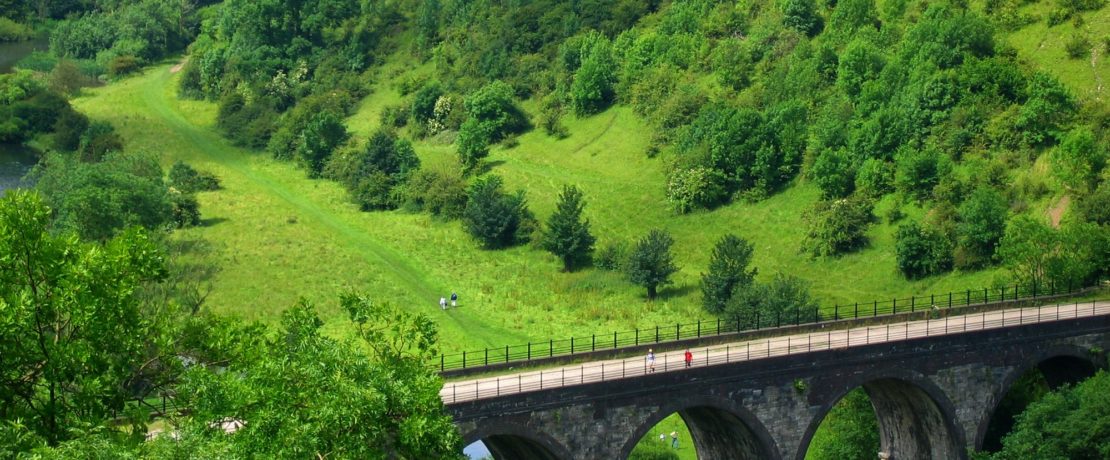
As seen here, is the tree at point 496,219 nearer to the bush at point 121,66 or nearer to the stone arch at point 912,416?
the stone arch at point 912,416

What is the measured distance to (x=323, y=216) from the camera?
115 m

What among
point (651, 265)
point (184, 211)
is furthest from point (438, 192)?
point (651, 265)

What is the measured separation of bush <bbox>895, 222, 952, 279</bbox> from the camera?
90000mm

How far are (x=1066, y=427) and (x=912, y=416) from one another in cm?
724

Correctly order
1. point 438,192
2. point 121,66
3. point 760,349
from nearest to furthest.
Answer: point 760,349
point 438,192
point 121,66

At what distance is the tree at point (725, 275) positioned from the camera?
89.5 meters

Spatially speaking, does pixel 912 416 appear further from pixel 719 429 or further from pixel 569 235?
pixel 569 235

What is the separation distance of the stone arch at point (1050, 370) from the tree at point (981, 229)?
16.2 m

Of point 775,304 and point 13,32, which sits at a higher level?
point 13,32

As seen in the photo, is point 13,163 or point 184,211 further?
point 13,163

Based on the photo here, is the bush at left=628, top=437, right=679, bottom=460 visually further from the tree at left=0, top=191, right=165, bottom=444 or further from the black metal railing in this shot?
the tree at left=0, top=191, right=165, bottom=444

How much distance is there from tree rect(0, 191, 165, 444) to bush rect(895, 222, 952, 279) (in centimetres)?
5448

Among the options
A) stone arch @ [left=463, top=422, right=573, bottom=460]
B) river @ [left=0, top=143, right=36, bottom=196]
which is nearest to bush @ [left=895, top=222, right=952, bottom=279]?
stone arch @ [left=463, top=422, right=573, bottom=460]

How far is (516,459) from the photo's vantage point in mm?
62406
